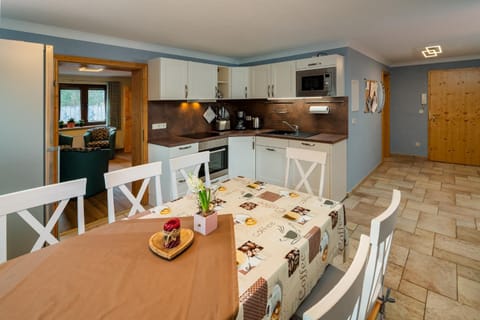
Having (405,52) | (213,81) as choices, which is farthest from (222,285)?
(405,52)

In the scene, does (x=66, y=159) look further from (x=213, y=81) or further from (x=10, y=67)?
(x=213, y=81)

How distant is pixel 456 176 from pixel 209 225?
5.85 meters

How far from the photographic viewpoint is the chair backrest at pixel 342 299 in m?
0.59

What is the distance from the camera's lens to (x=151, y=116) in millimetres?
3996

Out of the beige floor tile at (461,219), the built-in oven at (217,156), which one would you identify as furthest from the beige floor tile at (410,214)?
the built-in oven at (217,156)

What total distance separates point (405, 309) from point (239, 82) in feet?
12.9

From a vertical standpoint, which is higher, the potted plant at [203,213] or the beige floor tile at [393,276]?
the potted plant at [203,213]

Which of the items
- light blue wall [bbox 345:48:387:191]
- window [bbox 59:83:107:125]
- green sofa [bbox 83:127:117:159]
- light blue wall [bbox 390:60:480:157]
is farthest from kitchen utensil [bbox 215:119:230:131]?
window [bbox 59:83:107:125]

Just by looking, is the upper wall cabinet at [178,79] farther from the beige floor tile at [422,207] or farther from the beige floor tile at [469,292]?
the beige floor tile at [469,292]

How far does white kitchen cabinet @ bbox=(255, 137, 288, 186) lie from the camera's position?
13.5ft

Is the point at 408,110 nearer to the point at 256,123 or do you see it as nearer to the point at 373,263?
the point at 256,123

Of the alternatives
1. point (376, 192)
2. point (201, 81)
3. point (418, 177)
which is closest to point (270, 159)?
point (201, 81)

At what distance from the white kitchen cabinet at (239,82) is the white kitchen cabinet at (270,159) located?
37.3 inches

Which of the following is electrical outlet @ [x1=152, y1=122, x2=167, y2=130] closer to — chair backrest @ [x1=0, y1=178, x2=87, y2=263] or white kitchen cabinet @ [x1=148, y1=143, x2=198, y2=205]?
white kitchen cabinet @ [x1=148, y1=143, x2=198, y2=205]
